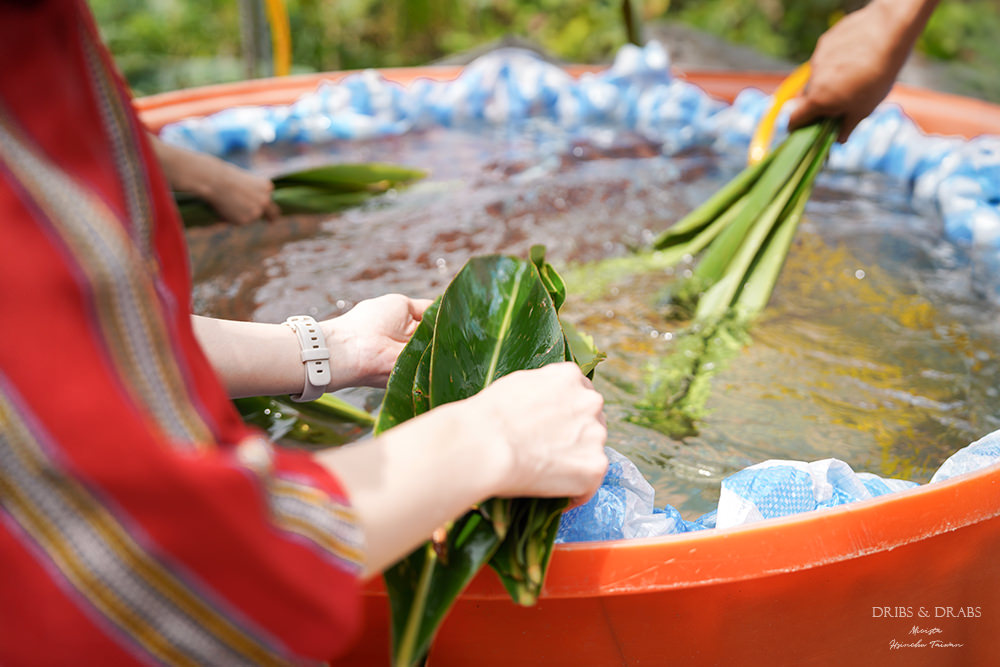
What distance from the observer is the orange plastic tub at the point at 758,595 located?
0.76 meters

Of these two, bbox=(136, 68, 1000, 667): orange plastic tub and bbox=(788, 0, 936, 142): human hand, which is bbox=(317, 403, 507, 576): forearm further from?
bbox=(788, 0, 936, 142): human hand

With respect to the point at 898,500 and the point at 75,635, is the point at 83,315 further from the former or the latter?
the point at 898,500

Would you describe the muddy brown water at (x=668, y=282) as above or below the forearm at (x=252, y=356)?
below

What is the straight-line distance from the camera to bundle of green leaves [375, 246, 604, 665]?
2.15ft

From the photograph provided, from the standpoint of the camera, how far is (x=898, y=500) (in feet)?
2.62

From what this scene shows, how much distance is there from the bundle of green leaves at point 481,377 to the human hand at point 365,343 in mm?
161

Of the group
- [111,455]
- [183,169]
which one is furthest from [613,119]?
[111,455]

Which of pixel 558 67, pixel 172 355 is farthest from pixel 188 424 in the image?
pixel 558 67

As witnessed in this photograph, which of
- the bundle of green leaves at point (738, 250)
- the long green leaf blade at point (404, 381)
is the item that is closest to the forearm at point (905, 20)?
the bundle of green leaves at point (738, 250)

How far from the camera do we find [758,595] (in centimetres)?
80

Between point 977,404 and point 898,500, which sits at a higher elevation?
point 898,500

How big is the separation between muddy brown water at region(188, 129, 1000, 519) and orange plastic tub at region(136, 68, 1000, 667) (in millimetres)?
250

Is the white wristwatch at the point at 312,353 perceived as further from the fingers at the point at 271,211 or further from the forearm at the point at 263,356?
the fingers at the point at 271,211

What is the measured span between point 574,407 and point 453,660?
1.12 ft
